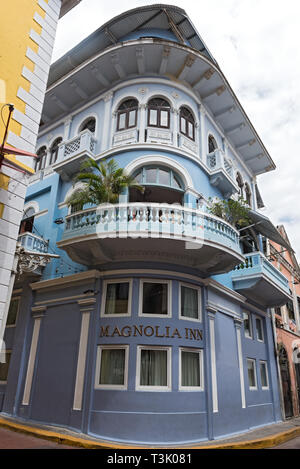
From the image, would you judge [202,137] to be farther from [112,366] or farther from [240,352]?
[112,366]

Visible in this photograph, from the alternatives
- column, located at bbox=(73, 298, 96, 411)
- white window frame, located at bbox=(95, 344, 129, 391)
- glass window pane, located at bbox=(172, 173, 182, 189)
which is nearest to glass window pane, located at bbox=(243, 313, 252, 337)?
glass window pane, located at bbox=(172, 173, 182, 189)

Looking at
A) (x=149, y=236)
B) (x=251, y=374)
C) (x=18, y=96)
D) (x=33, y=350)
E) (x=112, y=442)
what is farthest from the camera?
(x=251, y=374)

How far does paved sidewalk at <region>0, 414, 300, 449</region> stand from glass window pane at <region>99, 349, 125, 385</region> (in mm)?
1497

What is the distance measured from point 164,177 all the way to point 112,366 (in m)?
6.62

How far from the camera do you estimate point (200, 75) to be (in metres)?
14.2

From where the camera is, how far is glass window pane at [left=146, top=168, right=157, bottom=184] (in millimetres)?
12221

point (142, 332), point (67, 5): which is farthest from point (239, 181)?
point (67, 5)

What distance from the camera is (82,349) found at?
10.4 meters

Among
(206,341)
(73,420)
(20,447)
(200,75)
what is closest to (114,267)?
(206,341)

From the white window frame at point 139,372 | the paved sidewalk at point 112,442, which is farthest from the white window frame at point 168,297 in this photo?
the paved sidewalk at point 112,442

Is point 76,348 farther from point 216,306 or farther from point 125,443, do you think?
point 216,306

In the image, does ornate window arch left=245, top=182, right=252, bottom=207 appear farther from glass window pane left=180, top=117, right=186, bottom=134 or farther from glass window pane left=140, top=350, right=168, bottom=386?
glass window pane left=140, top=350, right=168, bottom=386
